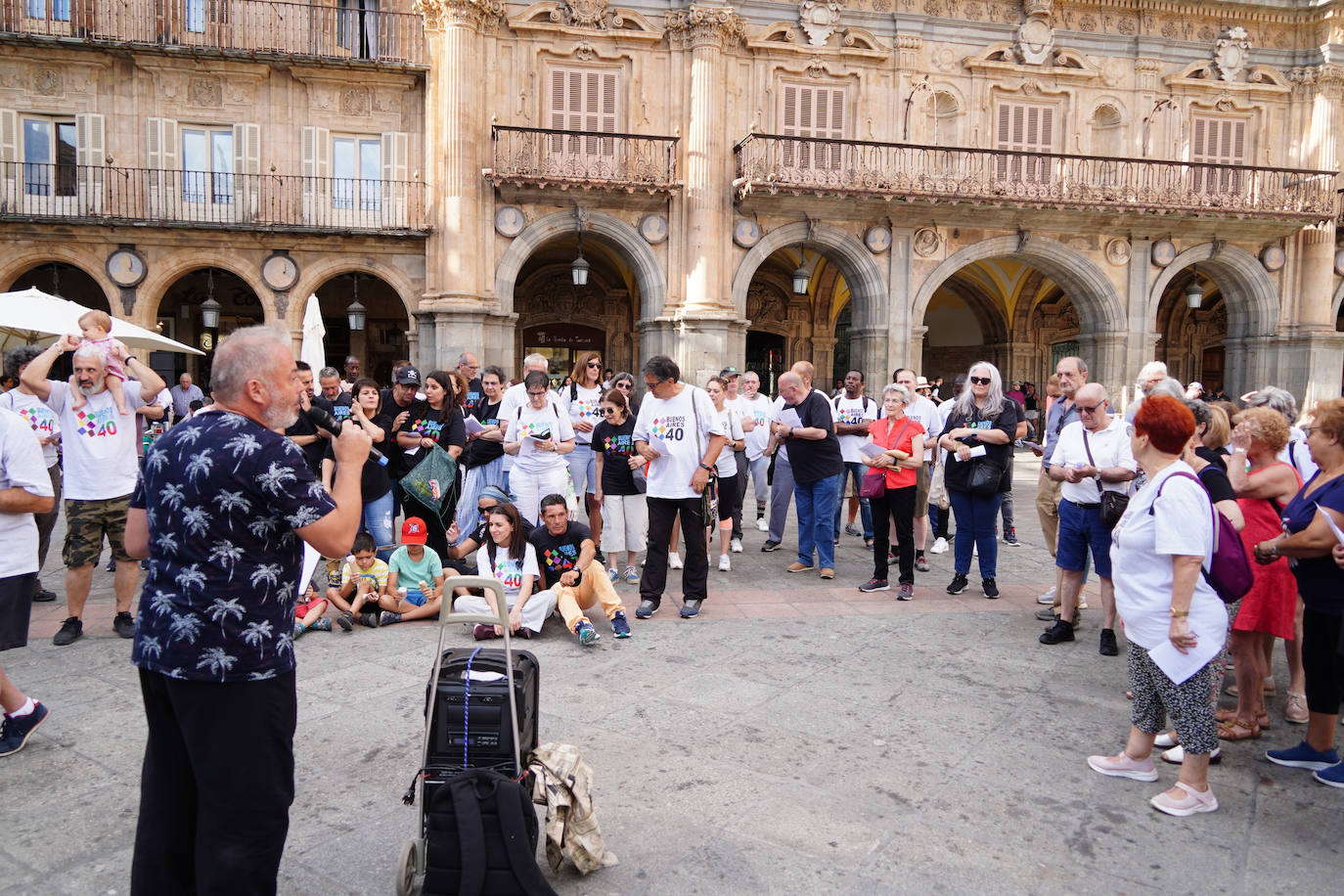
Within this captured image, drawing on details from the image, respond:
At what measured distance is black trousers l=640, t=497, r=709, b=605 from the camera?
→ 6383 mm

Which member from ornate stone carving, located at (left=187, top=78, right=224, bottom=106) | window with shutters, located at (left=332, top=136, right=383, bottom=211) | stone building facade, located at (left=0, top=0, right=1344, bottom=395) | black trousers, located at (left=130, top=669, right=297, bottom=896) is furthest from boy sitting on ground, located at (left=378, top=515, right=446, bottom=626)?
ornate stone carving, located at (left=187, top=78, right=224, bottom=106)

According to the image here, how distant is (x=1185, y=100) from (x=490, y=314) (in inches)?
648

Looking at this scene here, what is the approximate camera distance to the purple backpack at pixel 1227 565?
3.65m

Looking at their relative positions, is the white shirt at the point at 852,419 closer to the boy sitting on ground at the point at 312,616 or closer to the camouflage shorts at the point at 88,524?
the boy sitting on ground at the point at 312,616

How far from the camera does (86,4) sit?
17.0 meters

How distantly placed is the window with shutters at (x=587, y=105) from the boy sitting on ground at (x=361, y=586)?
43.2 ft

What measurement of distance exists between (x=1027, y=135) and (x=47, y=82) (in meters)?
20.4

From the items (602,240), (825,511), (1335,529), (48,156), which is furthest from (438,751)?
(48,156)

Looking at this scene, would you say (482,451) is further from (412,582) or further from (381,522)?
(412,582)

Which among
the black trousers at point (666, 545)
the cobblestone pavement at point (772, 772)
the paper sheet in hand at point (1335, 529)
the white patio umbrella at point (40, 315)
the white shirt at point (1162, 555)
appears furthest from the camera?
the white patio umbrella at point (40, 315)

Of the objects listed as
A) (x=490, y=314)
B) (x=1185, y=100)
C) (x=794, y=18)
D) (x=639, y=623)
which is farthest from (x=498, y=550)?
(x=1185, y=100)

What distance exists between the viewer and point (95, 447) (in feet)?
18.7

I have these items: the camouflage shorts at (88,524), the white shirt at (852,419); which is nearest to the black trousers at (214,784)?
the camouflage shorts at (88,524)

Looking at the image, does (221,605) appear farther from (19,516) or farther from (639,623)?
(639,623)
